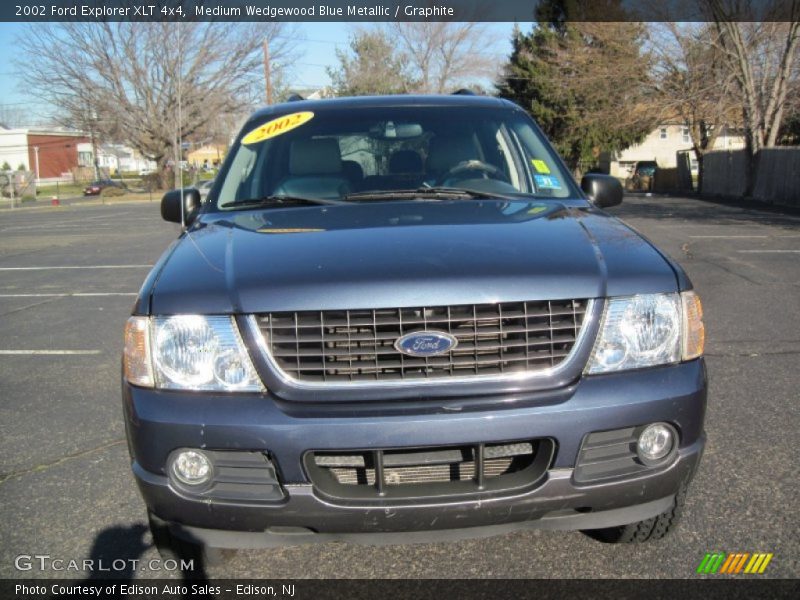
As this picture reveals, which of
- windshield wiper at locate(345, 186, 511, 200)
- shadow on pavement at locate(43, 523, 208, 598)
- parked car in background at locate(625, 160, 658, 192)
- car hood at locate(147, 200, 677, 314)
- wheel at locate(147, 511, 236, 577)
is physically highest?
windshield wiper at locate(345, 186, 511, 200)

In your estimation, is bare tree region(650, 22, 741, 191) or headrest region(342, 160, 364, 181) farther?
bare tree region(650, 22, 741, 191)

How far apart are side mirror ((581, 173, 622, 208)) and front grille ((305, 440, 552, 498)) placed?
1975 millimetres

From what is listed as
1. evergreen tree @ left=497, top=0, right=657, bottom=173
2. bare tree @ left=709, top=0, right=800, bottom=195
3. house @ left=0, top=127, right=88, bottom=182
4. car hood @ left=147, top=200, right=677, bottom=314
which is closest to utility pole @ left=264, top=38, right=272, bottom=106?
evergreen tree @ left=497, top=0, right=657, bottom=173

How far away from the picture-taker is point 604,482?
2.44m

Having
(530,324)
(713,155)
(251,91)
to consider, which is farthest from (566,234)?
(251,91)

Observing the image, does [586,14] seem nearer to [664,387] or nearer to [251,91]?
[251,91]

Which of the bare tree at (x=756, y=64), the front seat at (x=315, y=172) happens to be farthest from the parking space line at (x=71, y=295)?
the bare tree at (x=756, y=64)

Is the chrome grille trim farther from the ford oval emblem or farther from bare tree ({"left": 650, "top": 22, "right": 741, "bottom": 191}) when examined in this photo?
bare tree ({"left": 650, "top": 22, "right": 741, "bottom": 191})

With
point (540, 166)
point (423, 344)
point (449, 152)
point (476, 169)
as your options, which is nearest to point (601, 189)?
point (540, 166)

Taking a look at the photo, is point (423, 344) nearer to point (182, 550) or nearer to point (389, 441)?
point (389, 441)

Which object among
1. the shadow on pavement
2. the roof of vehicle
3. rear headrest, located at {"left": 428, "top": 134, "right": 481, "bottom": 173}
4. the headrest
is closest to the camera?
the shadow on pavement

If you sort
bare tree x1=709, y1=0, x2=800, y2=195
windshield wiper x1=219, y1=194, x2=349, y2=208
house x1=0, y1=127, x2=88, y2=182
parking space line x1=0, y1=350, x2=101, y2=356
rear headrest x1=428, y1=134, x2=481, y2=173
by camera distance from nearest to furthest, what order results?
windshield wiper x1=219, y1=194, x2=349, y2=208 < rear headrest x1=428, y1=134, x2=481, y2=173 < parking space line x1=0, y1=350, x2=101, y2=356 < bare tree x1=709, y1=0, x2=800, y2=195 < house x1=0, y1=127, x2=88, y2=182

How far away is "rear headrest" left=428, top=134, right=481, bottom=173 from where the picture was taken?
13.1ft

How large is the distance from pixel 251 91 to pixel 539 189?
49714 mm
